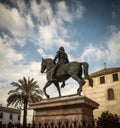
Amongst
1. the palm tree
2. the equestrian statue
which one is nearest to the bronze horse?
the equestrian statue

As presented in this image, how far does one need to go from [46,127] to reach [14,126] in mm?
1339

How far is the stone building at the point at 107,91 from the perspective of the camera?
101 feet

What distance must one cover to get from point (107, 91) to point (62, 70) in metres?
25.1

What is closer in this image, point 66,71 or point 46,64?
point 66,71

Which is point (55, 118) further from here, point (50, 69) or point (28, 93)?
point (28, 93)

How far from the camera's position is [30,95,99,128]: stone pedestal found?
7.22 m

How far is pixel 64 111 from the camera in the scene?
7750mm

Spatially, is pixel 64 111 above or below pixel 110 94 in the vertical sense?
below

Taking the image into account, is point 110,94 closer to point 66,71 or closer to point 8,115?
point 66,71

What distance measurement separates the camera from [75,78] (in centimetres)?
848

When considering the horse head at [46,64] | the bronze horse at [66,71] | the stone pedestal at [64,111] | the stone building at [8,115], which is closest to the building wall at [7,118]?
the stone building at [8,115]

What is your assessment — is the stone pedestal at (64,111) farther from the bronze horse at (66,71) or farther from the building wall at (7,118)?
the building wall at (7,118)

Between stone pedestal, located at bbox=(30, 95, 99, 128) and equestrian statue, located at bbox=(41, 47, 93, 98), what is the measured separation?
2.30ft

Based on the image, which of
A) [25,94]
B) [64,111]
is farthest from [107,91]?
[64,111]
